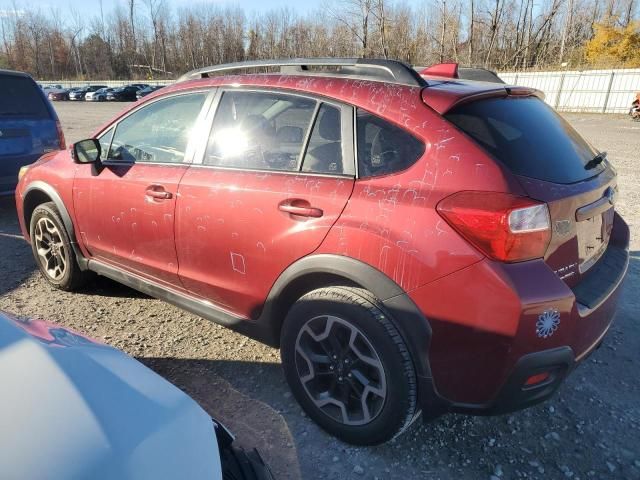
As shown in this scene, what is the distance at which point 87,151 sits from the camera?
3498mm

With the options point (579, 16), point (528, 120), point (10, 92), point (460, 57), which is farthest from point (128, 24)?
point (528, 120)

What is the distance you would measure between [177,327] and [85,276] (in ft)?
3.67

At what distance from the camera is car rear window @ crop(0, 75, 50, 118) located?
20.5ft

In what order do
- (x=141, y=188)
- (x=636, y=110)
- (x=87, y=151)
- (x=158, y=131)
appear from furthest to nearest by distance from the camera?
1. (x=636, y=110)
2. (x=87, y=151)
3. (x=158, y=131)
4. (x=141, y=188)

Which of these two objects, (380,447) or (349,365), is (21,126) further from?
(380,447)

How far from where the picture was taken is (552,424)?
2.59 meters

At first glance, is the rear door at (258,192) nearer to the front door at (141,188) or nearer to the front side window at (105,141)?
the front door at (141,188)

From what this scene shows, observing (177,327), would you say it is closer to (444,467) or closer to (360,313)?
(360,313)

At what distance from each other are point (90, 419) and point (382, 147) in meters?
1.59

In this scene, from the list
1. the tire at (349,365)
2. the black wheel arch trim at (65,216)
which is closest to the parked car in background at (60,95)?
the black wheel arch trim at (65,216)

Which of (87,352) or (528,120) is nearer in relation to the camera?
(87,352)

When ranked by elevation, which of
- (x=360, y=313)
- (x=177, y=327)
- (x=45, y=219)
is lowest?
(x=177, y=327)

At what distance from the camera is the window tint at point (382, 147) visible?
2172mm

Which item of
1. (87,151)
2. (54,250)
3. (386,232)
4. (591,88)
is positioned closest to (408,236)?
(386,232)
